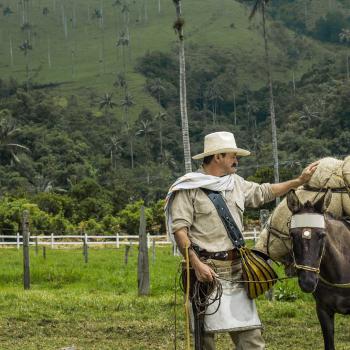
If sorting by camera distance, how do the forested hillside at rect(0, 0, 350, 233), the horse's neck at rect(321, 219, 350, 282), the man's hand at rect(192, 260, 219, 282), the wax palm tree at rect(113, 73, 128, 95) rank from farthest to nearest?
the wax palm tree at rect(113, 73, 128, 95)
the forested hillside at rect(0, 0, 350, 233)
the horse's neck at rect(321, 219, 350, 282)
the man's hand at rect(192, 260, 219, 282)

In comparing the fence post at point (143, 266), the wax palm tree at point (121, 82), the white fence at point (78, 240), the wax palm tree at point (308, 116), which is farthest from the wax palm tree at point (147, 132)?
the fence post at point (143, 266)

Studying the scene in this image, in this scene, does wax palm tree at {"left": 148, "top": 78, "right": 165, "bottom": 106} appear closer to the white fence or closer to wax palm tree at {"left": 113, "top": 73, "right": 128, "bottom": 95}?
wax palm tree at {"left": 113, "top": 73, "right": 128, "bottom": 95}

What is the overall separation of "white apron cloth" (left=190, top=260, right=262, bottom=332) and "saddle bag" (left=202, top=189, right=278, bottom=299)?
82mm

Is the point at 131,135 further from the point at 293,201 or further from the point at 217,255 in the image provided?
the point at 217,255

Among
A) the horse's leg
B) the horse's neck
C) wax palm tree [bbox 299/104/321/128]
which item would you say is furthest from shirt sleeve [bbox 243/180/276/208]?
wax palm tree [bbox 299/104/321/128]

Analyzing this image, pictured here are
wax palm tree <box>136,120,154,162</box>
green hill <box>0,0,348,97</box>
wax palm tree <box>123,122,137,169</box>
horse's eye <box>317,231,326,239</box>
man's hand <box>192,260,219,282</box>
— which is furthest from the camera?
green hill <box>0,0,348,97</box>

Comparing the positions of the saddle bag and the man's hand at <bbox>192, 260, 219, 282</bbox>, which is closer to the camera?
the man's hand at <bbox>192, 260, 219, 282</bbox>

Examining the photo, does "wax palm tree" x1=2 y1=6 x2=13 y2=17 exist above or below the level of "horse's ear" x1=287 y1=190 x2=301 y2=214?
above

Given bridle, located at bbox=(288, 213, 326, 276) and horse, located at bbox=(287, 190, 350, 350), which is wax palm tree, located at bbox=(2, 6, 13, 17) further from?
bridle, located at bbox=(288, 213, 326, 276)

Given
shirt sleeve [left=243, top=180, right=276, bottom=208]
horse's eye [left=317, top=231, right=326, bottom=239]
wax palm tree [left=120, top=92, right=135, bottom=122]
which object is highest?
wax palm tree [left=120, top=92, right=135, bottom=122]

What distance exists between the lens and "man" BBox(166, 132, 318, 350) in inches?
257

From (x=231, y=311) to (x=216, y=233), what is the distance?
2.07 ft

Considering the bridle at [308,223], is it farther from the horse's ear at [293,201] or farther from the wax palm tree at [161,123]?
the wax palm tree at [161,123]

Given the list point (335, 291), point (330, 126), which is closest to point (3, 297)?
point (335, 291)
